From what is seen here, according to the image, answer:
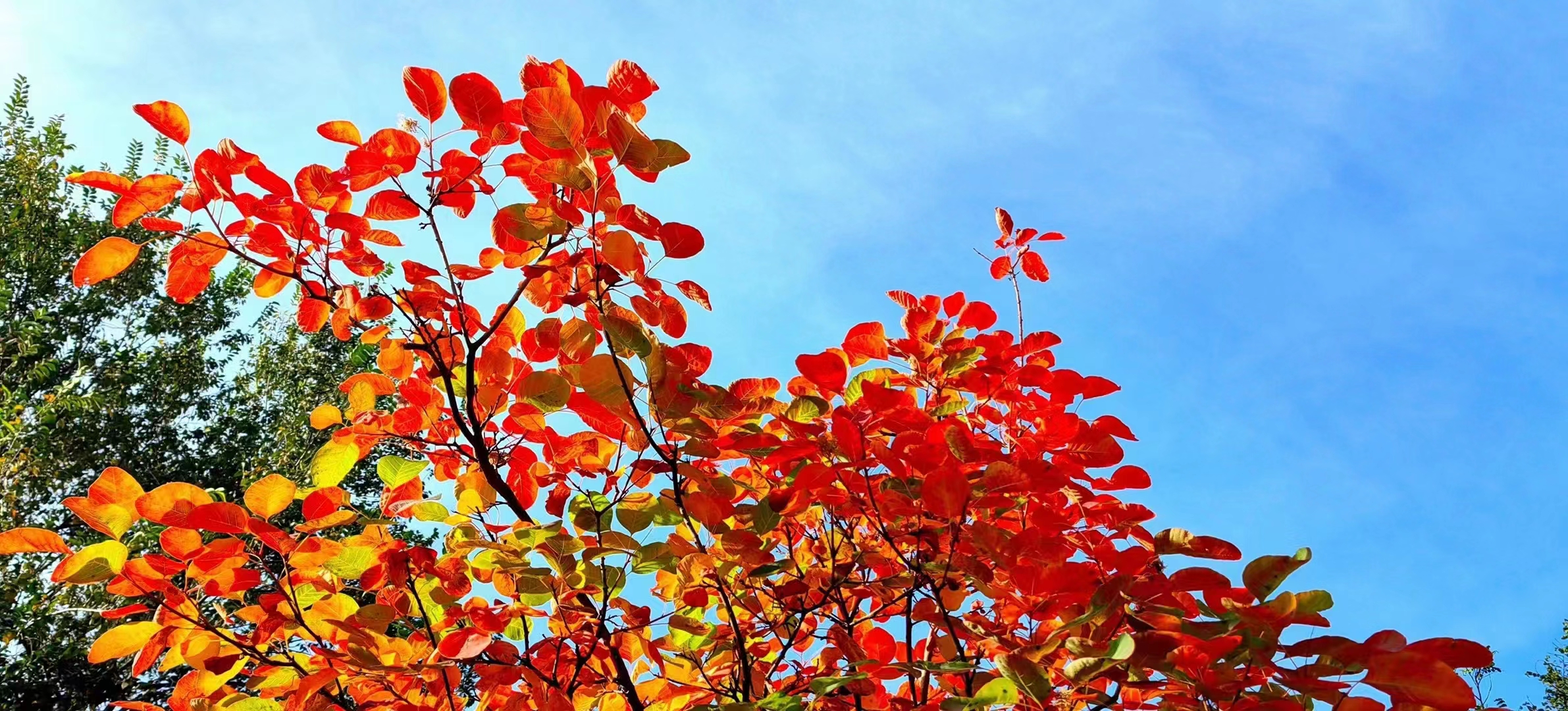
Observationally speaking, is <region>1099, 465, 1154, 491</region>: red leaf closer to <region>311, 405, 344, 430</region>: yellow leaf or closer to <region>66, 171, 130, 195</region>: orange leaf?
<region>311, 405, 344, 430</region>: yellow leaf

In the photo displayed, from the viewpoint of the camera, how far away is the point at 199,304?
28.8 feet

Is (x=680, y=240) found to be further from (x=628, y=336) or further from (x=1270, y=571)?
(x=1270, y=571)

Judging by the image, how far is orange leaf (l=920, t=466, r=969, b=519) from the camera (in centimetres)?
133

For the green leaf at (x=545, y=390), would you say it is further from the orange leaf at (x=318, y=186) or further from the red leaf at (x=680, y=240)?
the orange leaf at (x=318, y=186)

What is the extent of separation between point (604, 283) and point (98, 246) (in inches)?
26.8

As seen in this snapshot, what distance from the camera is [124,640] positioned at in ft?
4.49

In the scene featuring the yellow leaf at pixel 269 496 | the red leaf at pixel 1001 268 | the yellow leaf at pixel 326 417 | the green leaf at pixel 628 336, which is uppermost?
the red leaf at pixel 1001 268

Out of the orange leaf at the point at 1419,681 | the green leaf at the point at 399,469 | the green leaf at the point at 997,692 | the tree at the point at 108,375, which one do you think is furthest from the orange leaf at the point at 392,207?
the tree at the point at 108,375

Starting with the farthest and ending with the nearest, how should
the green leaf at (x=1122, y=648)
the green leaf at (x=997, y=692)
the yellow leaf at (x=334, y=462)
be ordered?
the yellow leaf at (x=334, y=462) → the green leaf at (x=997, y=692) → the green leaf at (x=1122, y=648)

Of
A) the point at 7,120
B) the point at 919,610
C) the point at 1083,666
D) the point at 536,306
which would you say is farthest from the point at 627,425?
the point at 7,120

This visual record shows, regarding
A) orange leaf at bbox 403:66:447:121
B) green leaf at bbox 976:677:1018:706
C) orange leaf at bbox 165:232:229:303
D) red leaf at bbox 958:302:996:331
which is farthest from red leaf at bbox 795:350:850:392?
orange leaf at bbox 165:232:229:303

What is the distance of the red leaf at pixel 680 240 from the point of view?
4.22 ft

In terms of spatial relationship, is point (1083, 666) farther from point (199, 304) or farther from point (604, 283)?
point (199, 304)

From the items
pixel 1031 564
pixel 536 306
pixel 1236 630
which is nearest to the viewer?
pixel 1236 630
